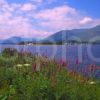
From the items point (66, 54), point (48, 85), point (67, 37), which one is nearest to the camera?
point (48, 85)

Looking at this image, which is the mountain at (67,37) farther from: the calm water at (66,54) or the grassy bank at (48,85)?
the grassy bank at (48,85)

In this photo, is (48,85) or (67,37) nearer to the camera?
(48,85)

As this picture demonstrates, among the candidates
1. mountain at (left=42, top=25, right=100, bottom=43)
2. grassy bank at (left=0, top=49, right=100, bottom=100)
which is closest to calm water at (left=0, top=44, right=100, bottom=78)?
grassy bank at (left=0, top=49, right=100, bottom=100)

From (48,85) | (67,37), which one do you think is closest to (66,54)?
(48,85)

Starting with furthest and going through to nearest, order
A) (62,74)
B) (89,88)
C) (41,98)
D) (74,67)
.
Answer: (74,67) < (62,74) < (89,88) < (41,98)

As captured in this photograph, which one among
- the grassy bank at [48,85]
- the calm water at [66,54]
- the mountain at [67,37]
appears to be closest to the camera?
the grassy bank at [48,85]

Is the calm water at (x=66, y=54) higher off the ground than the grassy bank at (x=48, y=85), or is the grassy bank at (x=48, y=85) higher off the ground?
the calm water at (x=66, y=54)

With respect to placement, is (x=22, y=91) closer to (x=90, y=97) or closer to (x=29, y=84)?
(x=29, y=84)

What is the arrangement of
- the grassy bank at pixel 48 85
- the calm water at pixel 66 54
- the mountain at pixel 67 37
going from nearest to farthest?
the grassy bank at pixel 48 85 → the calm water at pixel 66 54 → the mountain at pixel 67 37

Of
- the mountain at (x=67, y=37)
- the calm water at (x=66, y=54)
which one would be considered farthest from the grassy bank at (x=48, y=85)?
the mountain at (x=67, y=37)

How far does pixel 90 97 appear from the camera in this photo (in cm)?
1061

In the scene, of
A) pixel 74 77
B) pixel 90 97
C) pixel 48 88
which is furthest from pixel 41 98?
pixel 74 77

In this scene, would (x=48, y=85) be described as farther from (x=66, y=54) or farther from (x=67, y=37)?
(x=67, y=37)

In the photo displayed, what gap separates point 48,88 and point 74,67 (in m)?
2.65
